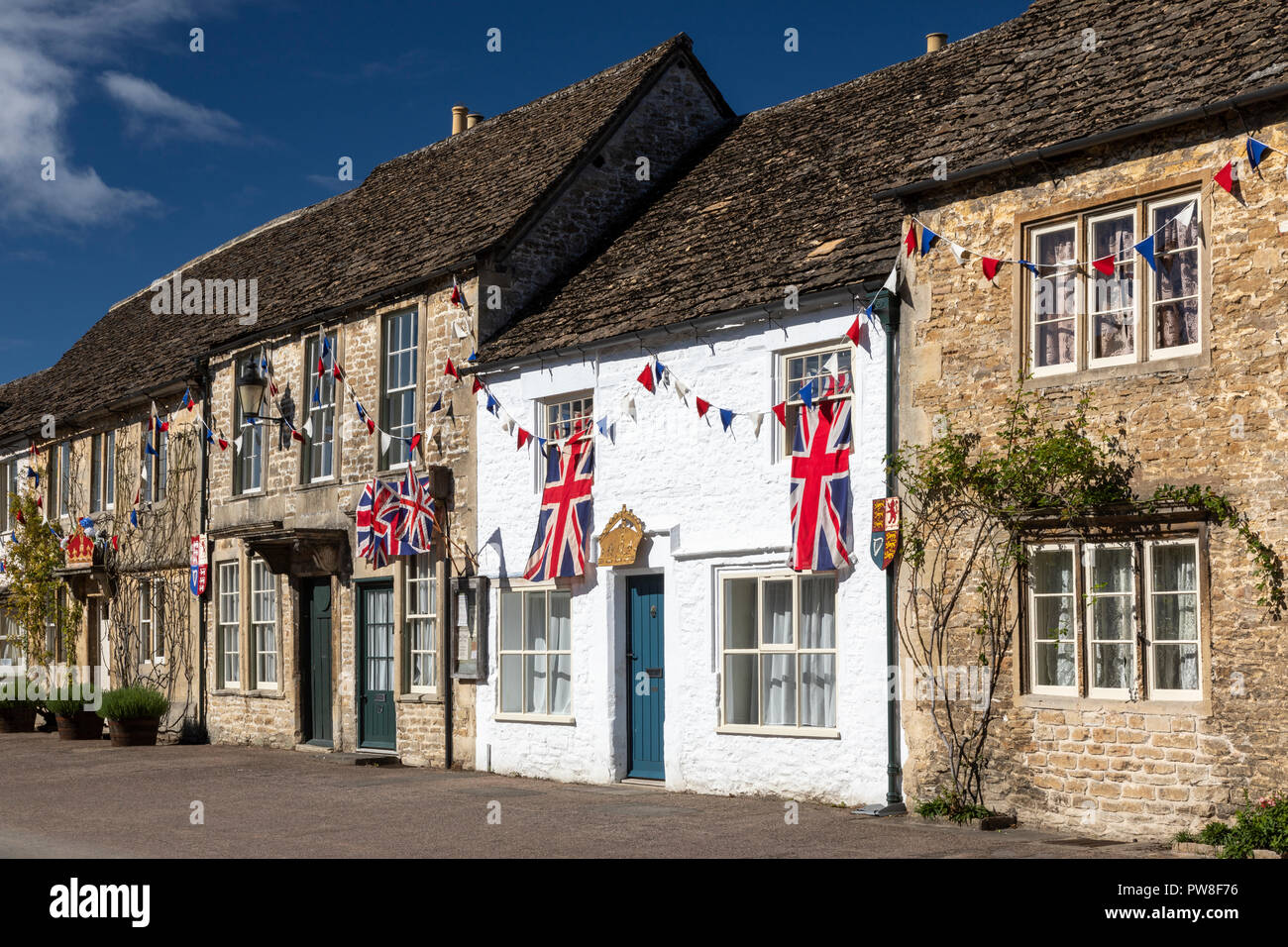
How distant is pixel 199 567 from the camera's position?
2438cm

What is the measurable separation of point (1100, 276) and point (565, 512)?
7.00m

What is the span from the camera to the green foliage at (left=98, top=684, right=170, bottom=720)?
23594 mm

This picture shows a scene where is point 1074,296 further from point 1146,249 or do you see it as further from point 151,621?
point 151,621

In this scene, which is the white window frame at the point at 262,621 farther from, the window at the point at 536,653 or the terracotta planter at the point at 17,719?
the terracotta planter at the point at 17,719

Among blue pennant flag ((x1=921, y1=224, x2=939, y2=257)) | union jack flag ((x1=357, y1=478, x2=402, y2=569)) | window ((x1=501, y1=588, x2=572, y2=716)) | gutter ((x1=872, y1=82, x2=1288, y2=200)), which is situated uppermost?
gutter ((x1=872, y1=82, x2=1288, y2=200))

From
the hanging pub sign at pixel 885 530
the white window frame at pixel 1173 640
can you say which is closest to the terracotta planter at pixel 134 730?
the hanging pub sign at pixel 885 530

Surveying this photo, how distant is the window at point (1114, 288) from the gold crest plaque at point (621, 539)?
17.1ft

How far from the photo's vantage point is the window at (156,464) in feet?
85.6

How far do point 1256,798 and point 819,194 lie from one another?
337 inches

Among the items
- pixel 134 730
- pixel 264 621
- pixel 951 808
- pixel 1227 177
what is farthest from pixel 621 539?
pixel 134 730

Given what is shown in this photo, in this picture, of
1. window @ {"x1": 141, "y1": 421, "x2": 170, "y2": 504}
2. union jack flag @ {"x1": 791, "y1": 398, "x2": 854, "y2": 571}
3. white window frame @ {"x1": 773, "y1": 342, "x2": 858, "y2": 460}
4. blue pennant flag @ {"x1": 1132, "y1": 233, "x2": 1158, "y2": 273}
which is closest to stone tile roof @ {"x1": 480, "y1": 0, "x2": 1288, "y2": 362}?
white window frame @ {"x1": 773, "y1": 342, "x2": 858, "y2": 460}

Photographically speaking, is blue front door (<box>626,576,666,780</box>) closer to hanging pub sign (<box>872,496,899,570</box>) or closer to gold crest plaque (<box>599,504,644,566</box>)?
gold crest plaque (<box>599,504,644,566</box>)

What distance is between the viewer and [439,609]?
62.4 feet

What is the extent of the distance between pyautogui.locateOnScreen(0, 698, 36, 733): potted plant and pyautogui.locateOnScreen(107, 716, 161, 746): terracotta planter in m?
4.80
